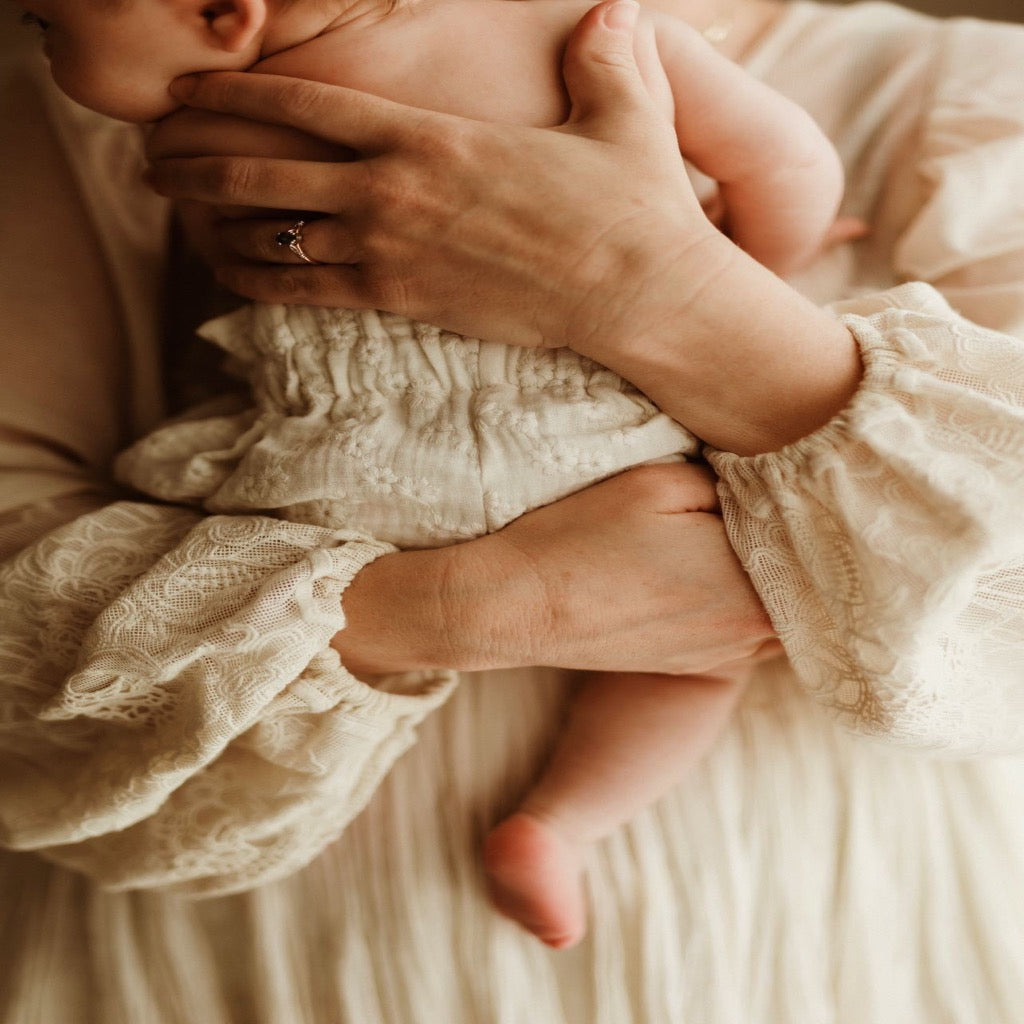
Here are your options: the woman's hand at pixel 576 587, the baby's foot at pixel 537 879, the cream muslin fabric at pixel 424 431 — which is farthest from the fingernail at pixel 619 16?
the baby's foot at pixel 537 879

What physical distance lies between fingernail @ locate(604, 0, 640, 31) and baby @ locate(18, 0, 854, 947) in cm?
3

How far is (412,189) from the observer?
2.45 ft

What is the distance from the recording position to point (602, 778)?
918mm

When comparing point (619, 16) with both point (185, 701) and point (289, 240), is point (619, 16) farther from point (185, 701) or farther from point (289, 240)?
point (185, 701)

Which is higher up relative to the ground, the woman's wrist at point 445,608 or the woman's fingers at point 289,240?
the woman's fingers at point 289,240

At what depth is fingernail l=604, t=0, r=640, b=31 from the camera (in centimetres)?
77

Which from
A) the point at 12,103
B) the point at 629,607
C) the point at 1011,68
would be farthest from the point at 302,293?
the point at 1011,68

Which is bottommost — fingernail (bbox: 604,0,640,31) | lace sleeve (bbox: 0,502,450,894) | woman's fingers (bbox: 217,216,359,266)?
lace sleeve (bbox: 0,502,450,894)

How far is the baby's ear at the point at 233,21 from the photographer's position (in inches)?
29.7

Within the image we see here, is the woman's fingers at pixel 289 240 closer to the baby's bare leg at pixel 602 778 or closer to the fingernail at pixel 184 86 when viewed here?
the fingernail at pixel 184 86

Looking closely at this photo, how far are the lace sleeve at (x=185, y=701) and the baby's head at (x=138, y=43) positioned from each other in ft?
1.30

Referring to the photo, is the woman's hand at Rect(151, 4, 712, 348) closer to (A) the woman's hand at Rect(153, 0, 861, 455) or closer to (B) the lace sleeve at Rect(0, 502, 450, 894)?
(A) the woman's hand at Rect(153, 0, 861, 455)

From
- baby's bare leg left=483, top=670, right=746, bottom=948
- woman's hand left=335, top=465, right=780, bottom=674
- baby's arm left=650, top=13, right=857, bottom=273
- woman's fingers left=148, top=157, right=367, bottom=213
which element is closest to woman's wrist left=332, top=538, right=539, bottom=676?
woman's hand left=335, top=465, right=780, bottom=674

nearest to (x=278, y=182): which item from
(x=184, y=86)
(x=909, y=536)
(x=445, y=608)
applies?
(x=184, y=86)
